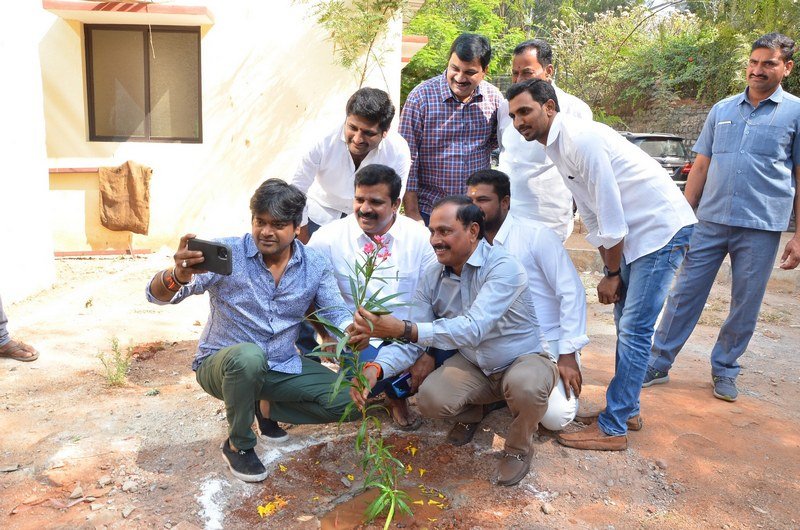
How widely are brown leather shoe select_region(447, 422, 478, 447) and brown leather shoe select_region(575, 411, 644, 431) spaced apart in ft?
2.07

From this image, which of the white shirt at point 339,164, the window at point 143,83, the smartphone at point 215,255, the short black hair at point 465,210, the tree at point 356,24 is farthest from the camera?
the window at point 143,83

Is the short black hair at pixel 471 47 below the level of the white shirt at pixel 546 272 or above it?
above

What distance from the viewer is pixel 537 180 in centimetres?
379

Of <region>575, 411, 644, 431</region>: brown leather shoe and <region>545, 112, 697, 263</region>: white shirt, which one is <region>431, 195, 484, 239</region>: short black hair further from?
<region>575, 411, 644, 431</region>: brown leather shoe

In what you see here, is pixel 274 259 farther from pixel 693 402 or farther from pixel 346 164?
pixel 693 402

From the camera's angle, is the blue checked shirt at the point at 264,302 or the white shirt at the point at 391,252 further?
the white shirt at the point at 391,252

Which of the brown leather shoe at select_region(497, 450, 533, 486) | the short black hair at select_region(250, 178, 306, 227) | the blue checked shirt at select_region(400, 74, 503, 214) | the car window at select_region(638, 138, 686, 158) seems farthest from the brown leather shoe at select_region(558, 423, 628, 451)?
the car window at select_region(638, 138, 686, 158)

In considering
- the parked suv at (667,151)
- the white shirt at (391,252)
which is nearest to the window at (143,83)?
the white shirt at (391,252)

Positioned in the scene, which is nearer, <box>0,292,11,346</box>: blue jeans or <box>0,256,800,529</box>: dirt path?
<box>0,256,800,529</box>: dirt path

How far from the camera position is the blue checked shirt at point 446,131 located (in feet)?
13.3

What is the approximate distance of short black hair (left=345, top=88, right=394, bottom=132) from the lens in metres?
3.48

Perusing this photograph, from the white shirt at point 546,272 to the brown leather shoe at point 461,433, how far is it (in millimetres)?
565

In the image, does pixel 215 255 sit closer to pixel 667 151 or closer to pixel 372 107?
pixel 372 107

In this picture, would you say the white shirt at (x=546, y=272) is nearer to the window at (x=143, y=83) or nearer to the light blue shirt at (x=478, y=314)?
the light blue shirt at (x=478, y=314)
